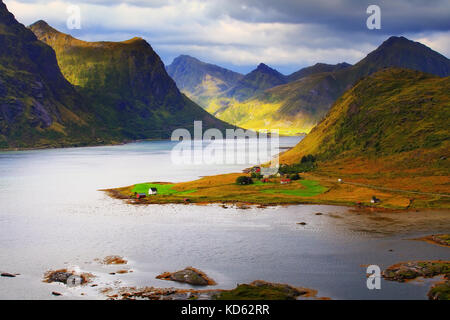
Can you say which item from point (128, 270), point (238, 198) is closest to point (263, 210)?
point (238, 198)

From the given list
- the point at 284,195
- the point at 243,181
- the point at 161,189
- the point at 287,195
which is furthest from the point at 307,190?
the point at 161,189

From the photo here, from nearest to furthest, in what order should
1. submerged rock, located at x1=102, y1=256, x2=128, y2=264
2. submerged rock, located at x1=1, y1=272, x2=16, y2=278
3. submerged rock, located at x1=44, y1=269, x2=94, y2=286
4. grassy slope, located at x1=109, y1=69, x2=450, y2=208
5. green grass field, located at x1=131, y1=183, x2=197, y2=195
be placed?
submerged rock, located at x1=44, y1=269, x2=94, y2=286 < submerged rock, located at x1=1, y1=272, x2=16, y2=278 < submerged rock, located at x1=102, y1=256, x2=128, y2=264 < grassy slope, located at x1=109, y1=69, x2=450, y2=208 < green grass field, located at x1=131, y1=183, x2=197, y2=195

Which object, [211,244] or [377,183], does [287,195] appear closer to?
[377,183]

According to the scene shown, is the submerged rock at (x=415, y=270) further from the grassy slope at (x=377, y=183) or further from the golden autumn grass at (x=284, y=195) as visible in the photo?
the grassy slope at (x=377, y=183)

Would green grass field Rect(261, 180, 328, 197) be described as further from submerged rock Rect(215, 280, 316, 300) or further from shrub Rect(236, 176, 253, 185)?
submerged rock Rect(215, 280, 316, 300)

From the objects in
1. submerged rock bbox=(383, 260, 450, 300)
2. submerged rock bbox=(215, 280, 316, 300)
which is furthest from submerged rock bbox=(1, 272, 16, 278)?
submerged rock bbox=(383, 260, 450, 300)
